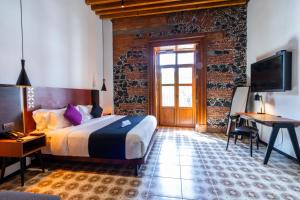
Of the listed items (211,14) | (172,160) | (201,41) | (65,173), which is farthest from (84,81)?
(211,14)

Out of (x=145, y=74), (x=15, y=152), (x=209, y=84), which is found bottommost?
(x=15, y=152)

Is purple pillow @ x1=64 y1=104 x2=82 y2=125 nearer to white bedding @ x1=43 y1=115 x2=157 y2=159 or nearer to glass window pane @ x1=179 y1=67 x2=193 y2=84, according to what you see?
white bedding @ x1=43 y1=115 x2=157 y2=159

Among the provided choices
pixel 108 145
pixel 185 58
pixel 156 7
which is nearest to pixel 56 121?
pixel 108 145

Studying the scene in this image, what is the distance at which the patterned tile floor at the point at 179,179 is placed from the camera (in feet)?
7.06

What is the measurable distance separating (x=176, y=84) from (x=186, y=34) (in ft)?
5.62

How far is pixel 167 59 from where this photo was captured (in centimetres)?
626

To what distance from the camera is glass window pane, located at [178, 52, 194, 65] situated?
605 cm

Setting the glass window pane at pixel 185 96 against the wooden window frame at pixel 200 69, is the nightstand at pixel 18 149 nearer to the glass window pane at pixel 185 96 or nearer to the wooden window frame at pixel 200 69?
the wooden window frame at pixel 200 69

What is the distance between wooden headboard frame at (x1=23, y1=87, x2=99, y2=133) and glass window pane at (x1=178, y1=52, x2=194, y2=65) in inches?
132

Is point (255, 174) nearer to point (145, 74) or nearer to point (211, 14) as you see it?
point (145, 74)

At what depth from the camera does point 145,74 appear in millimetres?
5930

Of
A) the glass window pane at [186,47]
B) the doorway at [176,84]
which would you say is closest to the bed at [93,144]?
the doorway at [176,84]

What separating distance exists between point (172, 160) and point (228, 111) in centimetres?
303

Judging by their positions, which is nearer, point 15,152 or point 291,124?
point 15,152
